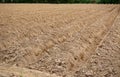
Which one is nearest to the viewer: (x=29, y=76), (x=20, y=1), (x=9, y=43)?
(x=29, y=76)

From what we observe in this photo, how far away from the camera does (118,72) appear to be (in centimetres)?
718

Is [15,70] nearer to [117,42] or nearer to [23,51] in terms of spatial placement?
[23,51]

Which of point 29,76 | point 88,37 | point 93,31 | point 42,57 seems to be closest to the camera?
point 29,76

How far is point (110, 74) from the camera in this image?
7016 mm

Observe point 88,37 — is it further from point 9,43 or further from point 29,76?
point 29,76

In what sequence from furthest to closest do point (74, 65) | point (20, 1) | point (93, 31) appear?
point (20, 1)
point (93, 31)
point (74, 65)

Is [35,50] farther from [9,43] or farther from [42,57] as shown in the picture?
[9,43]

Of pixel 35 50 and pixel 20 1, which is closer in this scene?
pixel 35 50

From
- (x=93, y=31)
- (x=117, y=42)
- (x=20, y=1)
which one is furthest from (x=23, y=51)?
(x=20, y=1)

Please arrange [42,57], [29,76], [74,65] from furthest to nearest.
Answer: [42,57]
[74,65]
[29,76]

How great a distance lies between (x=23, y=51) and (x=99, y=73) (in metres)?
3.04

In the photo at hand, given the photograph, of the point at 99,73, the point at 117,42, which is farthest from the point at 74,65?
the point at 117,42

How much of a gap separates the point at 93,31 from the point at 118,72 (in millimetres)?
5699

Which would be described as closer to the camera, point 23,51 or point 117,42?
point 23,51
